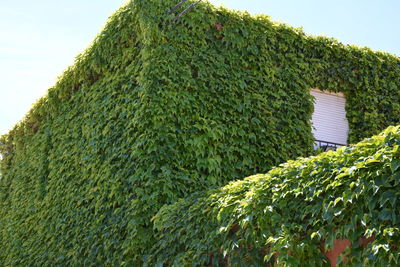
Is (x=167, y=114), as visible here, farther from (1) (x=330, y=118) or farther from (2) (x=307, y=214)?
(2) (x=307, y=214)

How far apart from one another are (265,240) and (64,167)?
6.49 m

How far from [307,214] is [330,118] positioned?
20.0 ft

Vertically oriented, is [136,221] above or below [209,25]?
below

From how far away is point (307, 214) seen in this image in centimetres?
426

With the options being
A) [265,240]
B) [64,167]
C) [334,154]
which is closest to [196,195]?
[265,240]

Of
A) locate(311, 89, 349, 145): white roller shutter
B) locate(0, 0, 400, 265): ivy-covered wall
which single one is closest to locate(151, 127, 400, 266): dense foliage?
locate(0, 0, 400, 265): ivy-covered wall

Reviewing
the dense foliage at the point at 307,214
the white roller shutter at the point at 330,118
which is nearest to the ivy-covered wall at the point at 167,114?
the white roller shutter at the point at 330,118

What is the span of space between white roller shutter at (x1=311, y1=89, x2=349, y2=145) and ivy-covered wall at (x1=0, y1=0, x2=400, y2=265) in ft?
0.55

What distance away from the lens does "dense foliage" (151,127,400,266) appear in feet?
Result: 11.6

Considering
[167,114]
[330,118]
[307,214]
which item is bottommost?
[330,118]

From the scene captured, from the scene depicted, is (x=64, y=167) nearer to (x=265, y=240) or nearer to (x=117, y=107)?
(x=117, y=107)

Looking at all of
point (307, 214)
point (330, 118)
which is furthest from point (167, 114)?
point (307, 214)

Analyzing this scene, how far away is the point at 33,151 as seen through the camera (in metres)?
12.4

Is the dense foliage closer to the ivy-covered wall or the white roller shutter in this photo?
the ivy-covered wall
